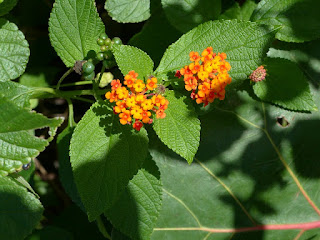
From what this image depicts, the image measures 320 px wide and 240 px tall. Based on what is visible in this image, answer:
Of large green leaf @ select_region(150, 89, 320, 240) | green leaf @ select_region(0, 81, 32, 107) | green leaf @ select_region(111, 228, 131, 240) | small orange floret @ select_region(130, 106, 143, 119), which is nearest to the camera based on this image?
small orange floret @ select_region(130, 106, 143, 119)

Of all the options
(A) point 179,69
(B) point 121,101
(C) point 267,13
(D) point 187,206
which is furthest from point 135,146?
(C) point 267,13

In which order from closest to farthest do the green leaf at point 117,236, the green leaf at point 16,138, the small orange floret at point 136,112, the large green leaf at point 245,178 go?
1. the green leaf at point 16,138
2. the small orange floret at point 136,112
3. the green leaf at point 117,236
4. the large green leaf at point 245,178

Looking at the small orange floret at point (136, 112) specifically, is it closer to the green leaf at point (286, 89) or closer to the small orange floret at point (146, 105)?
the small orange floret at point (146, 105)

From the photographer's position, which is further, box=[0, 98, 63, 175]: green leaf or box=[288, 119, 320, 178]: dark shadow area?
box=[288, 119, 320, 178]: dark shadow area

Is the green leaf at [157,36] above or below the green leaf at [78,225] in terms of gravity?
above

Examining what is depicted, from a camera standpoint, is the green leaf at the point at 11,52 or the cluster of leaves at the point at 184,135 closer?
the cluster of leaves at the point at 184,135

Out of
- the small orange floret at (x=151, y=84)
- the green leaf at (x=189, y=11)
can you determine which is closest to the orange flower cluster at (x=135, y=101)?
the small orange floret at (x=151, y=84)

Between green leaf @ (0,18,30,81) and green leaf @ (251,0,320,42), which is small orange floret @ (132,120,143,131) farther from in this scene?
green leaf @ (251,0,320,42)

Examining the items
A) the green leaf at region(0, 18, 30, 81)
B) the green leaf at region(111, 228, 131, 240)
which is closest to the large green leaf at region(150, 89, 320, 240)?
the green leaf at region(111, 228, 131, 240)

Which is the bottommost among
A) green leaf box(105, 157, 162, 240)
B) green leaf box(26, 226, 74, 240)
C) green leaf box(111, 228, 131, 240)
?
green leaf box(26, 226, 74, 240)
